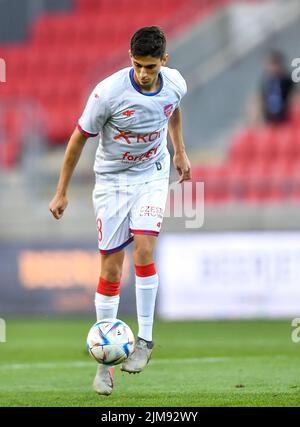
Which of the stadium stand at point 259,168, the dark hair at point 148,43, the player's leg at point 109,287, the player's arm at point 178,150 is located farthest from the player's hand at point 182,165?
the stadium stand at point 259,168

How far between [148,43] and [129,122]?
0.60 metres

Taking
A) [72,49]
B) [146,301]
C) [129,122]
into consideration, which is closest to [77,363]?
[146,301]

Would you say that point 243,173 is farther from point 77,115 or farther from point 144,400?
point 144,400

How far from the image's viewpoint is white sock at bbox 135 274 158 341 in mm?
7879

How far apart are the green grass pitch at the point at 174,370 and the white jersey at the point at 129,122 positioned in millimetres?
1493

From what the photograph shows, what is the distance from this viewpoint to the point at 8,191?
57.9ft

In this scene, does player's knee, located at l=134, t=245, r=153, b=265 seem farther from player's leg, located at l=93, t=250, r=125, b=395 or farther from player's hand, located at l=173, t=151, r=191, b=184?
player's hand, located at l=173, t=151, r=191, b=184

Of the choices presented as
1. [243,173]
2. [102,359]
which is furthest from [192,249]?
[102,359]

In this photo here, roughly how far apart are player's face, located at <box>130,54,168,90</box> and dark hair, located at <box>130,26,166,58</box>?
4 centimetres

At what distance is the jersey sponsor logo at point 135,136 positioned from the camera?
25.7 ft

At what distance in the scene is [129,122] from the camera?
25.5 ft

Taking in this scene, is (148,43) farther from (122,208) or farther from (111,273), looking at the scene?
(111,273)

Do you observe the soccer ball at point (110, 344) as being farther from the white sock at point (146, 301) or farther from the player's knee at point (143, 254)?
the player's knee at point (143, 254)
